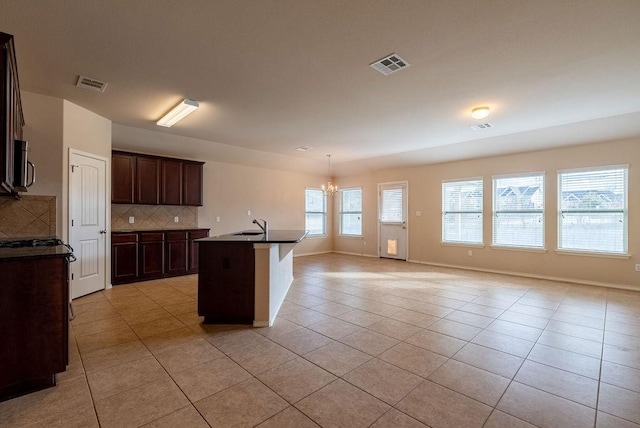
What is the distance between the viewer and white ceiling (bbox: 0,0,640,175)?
2168 mm

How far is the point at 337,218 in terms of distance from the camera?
941 cm

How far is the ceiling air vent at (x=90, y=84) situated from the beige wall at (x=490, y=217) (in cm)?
647

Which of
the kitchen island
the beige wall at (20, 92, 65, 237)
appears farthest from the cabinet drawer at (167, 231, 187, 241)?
the kitchen island

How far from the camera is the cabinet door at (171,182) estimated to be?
5.64m

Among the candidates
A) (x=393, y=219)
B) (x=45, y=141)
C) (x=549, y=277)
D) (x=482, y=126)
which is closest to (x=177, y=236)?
(x=45, y=141)

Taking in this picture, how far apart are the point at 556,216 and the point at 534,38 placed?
427cm


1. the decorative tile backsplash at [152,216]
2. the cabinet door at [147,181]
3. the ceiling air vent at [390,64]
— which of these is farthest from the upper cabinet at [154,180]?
the ceiling air vent at [390,64]

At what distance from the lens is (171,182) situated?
226 inches

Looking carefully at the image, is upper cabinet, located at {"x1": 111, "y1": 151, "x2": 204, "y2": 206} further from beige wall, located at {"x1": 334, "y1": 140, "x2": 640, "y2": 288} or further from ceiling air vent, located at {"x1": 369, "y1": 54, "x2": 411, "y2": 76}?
beige wall, located at {"x1": 334, "y1": 140, "x2": 640, "y2": 288}

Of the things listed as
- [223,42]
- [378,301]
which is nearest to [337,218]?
[378,301]

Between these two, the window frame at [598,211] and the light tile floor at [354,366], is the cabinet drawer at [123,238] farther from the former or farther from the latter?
the window frame at [598,211]

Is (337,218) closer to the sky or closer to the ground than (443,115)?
closer to the ground

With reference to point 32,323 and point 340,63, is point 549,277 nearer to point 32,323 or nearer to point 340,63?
point 340,63

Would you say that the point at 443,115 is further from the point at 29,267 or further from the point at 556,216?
the point at 29,267
